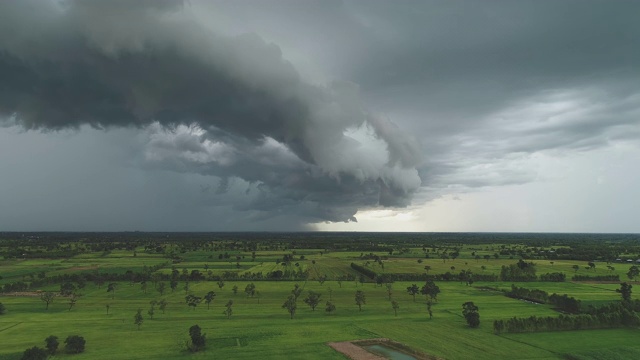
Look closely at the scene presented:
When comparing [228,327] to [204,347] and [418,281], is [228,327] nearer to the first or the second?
[204,347]

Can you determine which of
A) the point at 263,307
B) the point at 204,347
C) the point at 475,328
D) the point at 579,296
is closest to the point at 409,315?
the point at 475,328

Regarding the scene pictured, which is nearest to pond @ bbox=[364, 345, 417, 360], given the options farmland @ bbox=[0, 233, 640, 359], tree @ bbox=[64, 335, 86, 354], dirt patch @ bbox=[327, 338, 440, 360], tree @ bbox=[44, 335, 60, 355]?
dirt patch @ bbox=[327, 338, 440, 360]

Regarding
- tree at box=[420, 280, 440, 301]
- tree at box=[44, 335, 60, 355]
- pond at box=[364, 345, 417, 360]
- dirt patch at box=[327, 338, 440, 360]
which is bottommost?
pond at box=[364, 345, 417, 360]

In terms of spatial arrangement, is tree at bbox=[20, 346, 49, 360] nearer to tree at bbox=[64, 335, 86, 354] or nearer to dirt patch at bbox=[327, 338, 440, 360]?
tree at bbox=[64, 335, 86, 354]

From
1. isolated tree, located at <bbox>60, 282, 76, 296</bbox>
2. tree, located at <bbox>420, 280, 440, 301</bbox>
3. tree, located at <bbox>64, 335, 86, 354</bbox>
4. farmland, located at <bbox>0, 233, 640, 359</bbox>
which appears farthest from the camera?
isolated tree, located at <bbox>60, 282, 76, 296</bbox>

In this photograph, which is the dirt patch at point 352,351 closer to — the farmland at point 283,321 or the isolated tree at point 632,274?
the farmland at point 283,321

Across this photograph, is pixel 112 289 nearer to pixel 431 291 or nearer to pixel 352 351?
pixel 352 351

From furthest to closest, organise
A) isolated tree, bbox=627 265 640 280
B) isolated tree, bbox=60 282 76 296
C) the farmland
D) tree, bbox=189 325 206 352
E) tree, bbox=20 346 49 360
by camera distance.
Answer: isolated tree, bbox=627 265 640 280
isolated tree, bbox=60 282 76 296
the farmland
tree, bbox=189 325 206 352
tree, bbox=20 346 49 360
